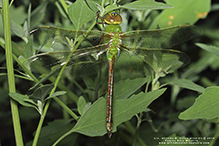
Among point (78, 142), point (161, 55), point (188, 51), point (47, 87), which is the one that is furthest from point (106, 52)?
point (188, 51)

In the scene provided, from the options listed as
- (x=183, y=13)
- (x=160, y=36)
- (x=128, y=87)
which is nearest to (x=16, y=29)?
(x=128, y=87)

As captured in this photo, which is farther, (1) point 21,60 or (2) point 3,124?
(2) point 3,124

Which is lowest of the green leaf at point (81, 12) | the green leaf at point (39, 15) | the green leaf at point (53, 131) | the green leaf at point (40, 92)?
the green leaf at point (53, 131)

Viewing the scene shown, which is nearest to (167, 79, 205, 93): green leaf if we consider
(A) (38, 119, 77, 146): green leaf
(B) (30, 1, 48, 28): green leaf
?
(A) (38, 119, 77, 146): green leaf

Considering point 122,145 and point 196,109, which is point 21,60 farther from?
point 122,145

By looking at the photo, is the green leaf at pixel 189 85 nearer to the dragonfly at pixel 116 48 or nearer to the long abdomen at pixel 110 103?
the dragonfly at pixel 116 48

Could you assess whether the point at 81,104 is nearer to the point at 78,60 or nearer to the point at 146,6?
the point at 78,60

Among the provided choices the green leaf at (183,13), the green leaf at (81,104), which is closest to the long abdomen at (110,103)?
the green leaf at (81,104)
